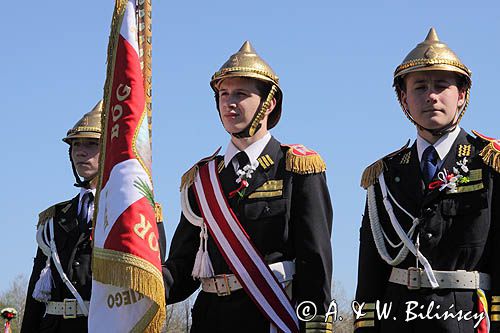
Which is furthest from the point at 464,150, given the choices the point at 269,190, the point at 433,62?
the point at 269,190

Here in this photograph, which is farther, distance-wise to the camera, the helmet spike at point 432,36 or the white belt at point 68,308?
the white belt at point 68,308

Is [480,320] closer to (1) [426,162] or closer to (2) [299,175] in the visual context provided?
(1) [426,162]

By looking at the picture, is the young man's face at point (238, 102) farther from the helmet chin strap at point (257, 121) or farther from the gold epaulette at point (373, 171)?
the gold epaulette at point (373, 171)

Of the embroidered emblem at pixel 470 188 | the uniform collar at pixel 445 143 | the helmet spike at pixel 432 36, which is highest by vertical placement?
the helmet spike at pixel 432 36

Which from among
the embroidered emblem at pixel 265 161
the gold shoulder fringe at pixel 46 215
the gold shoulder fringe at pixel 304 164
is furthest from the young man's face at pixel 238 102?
the gold shoulder fringe at pixel 46 215

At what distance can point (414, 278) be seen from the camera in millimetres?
8008

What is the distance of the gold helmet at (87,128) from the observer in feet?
34.7

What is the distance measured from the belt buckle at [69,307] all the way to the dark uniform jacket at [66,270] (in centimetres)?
3

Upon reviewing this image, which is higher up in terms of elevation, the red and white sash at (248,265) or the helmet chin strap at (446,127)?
the helmet chin strap at (446,127)

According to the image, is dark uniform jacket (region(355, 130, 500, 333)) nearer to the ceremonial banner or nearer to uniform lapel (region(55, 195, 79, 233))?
the ceremonial banner

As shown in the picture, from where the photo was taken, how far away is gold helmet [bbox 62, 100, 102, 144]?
34.7 ft

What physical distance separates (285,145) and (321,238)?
0.85m

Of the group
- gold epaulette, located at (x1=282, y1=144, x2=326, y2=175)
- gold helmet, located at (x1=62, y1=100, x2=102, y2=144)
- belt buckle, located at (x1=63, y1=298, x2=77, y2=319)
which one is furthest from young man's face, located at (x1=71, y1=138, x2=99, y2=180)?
gold epaulette, located at (x1=282, y1=144, x2=326, y2=175)

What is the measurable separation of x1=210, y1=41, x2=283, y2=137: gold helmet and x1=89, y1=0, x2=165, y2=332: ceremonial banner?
58cm
